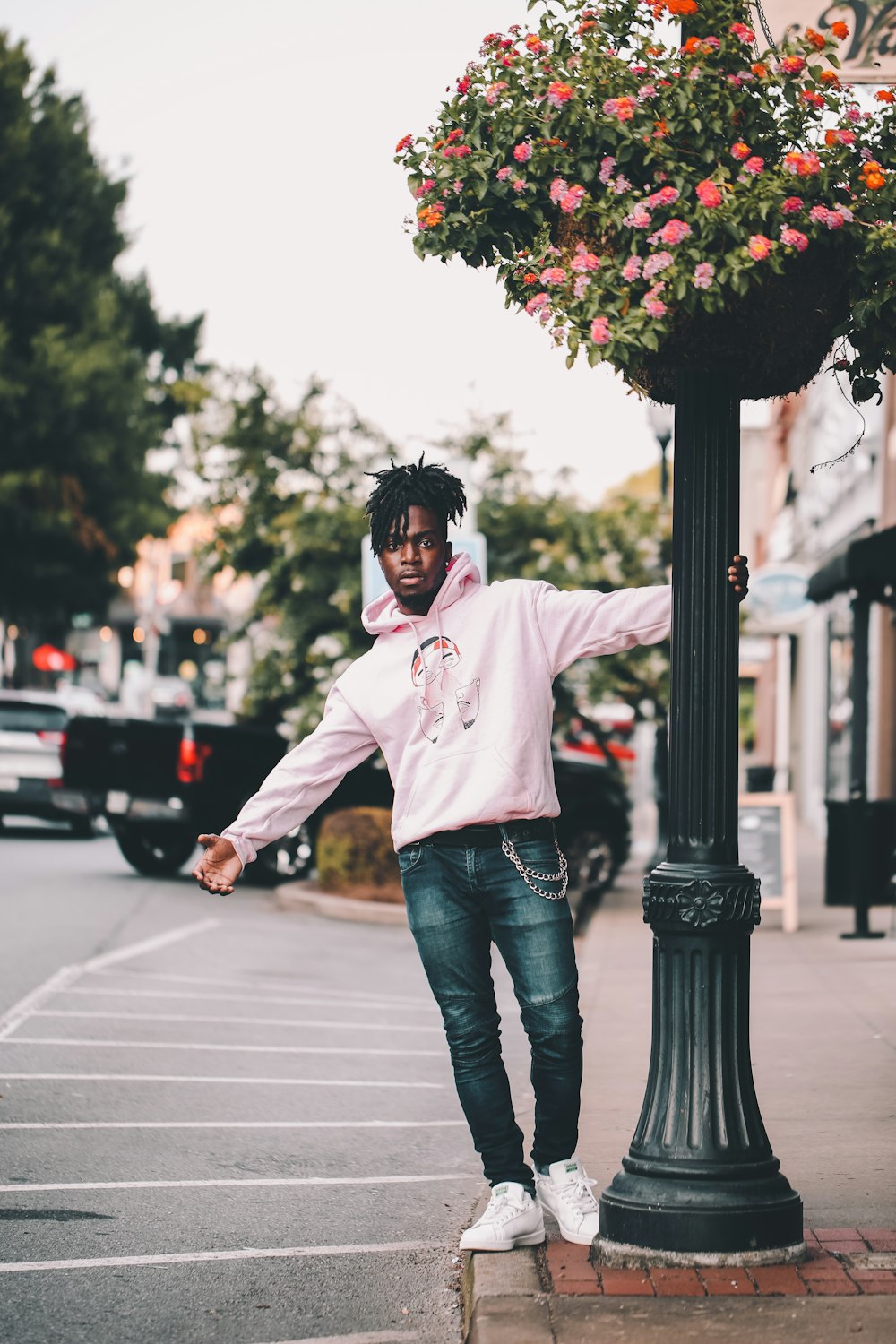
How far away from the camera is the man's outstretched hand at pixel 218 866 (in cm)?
438

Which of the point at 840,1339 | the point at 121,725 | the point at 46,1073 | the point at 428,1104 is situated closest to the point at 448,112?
the point at 840,1339

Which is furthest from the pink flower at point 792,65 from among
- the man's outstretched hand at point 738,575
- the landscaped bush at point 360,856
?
the landscaped bush at point 360,856

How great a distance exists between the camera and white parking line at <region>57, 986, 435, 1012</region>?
30.6ft

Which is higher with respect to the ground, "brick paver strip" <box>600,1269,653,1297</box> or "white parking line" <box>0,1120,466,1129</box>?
"brick paver strip" <box>600,1269,653,1297</box>

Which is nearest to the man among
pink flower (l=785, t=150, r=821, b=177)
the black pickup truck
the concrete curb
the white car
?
pink flower (l=785, t=150, r=821, b=177)

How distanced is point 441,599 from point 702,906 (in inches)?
39.4

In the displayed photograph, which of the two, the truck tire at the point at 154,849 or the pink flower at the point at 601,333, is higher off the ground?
the pink flower at the point at 601,333

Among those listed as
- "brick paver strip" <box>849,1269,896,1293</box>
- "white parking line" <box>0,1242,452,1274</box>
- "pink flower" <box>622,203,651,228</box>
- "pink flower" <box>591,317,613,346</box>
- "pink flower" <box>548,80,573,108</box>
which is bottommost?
"white parking line" <box>0,1242,452,1274</box>

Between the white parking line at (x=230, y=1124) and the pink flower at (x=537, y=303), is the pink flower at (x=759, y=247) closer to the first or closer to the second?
the pink flower at (x=537, y=303)

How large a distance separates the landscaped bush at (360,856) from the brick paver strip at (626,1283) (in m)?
10.0

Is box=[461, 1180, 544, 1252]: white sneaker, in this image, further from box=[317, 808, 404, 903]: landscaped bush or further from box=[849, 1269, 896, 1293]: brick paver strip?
box=[317, 808, 404, 903]: landscaped bush

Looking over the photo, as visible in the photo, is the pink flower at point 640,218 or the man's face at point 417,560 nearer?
the pink flower at point 640,218

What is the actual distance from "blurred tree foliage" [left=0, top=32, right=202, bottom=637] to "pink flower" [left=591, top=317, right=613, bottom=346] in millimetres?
28547

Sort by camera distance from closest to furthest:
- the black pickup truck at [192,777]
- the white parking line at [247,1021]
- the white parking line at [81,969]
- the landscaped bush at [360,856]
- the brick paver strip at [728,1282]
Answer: the brick paver strip at [728,1282], the white parking line at [81,969], the white parking line at [247,1021], the landscaped bush at [360,856], the black pickup truck at [192,777]
